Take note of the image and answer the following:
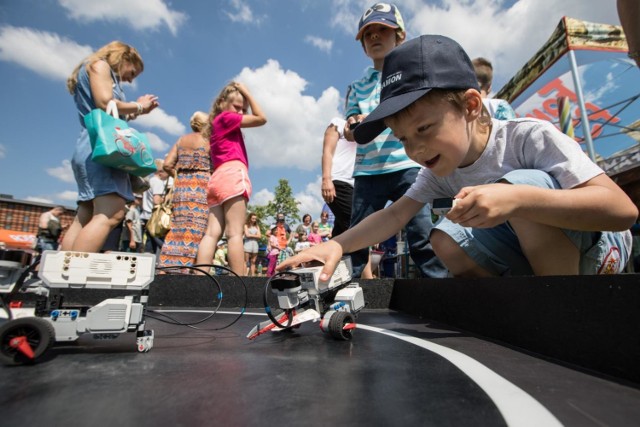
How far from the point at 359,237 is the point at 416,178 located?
0.56m

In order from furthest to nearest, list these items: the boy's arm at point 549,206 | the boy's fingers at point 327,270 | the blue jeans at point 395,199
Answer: the blue jeans at point 395,199 → the boy's fingers at point 327,270 → the boy's arm at point 549,206

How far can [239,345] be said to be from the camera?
1161mm

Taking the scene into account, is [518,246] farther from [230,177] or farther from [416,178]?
[230,177]

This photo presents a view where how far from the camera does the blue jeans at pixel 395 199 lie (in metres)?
2.33

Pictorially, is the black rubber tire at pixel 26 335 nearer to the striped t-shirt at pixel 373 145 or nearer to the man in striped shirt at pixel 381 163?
the man in striped shirt at pixel 381 163

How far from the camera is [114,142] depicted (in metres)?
2.13

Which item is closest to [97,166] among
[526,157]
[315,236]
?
[526,157]

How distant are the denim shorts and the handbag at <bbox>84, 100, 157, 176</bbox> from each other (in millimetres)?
1807

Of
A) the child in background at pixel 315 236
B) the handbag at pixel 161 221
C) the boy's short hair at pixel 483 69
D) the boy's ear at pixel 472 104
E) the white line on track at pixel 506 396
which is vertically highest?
the boy's short hair at pixel 483 69

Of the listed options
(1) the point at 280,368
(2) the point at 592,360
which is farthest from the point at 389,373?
(2) the point at 592,360

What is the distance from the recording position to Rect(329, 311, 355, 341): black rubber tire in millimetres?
1222

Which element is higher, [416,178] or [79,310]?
[416,178]

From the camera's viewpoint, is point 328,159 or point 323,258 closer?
point 323,258

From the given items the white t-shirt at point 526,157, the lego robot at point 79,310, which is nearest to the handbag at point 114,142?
the lego robot at point 79,310
